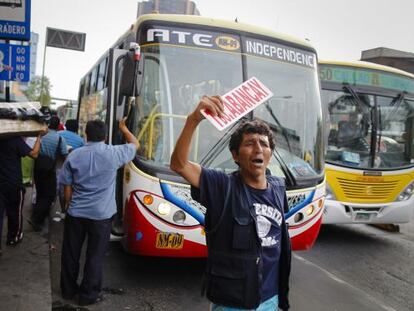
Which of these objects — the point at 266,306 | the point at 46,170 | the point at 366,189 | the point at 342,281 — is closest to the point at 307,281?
the point at 342,281

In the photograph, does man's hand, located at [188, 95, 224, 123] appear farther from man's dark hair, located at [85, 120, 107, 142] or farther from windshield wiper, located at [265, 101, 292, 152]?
A: windshield wiper, located at [265, 101, 292, 152]

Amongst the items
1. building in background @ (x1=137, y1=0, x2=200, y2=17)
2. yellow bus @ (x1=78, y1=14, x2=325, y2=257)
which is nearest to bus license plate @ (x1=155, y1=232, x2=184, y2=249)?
yellow bus @ (x1=78, y1=14, x2=325, y2=257)

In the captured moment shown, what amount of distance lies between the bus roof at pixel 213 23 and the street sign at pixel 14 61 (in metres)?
2.32

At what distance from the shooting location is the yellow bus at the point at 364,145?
7.40 metres

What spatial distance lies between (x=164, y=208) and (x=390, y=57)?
2725 cm

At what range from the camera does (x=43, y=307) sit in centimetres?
399

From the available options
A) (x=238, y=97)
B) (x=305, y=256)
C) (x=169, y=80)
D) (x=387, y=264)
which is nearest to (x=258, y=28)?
(x=169, y=80)

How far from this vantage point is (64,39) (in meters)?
20.0

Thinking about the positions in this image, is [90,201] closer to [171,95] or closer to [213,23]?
[171,95]

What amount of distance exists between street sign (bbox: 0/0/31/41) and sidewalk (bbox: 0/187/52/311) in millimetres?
2750

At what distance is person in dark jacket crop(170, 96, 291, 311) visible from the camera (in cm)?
228

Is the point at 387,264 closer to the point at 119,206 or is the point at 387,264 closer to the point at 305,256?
the point at 305,256

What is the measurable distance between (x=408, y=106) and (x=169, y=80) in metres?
5.20

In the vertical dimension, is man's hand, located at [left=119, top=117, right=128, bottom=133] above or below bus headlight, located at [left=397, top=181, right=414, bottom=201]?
above
